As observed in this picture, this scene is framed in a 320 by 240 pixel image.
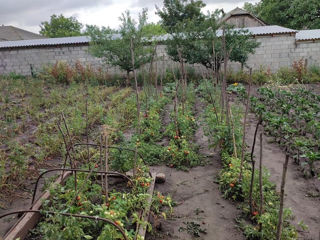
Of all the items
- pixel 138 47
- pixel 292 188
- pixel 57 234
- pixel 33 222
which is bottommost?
pixel 292 188

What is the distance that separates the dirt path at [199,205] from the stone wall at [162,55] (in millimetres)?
7763

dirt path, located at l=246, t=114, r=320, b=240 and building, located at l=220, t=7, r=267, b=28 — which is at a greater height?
building, located at l=220, t=7, r=267, b=28

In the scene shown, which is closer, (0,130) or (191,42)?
(0,130)

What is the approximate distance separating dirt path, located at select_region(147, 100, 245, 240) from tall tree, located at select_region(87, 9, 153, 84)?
693cm

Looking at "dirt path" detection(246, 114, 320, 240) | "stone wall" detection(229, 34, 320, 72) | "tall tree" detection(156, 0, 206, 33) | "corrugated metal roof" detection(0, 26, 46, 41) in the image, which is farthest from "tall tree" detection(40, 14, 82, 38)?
"dirt path" detection(246, 114, 320, 240)

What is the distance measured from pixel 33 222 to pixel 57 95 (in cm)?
589

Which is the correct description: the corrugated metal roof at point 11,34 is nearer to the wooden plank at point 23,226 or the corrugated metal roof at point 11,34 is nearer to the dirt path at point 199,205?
the dirt path at point 199,205

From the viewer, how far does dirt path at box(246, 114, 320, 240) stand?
101 inches

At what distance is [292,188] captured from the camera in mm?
3219

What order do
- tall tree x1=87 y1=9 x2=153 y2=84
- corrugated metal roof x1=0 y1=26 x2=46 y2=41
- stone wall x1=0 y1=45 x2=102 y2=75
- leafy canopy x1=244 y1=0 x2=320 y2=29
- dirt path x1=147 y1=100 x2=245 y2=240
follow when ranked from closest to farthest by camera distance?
dirt path x1=147 y1=100 x2=245 y2=240 < tall tree x1=87 y1=9 x2=153 y2=84 < stone wall x1=0 y1=45 x2=102 y2=75 < leafy canopy x1=244 y1=0 x2=320 y2=29 < corrugated metal roof x1=0 y1=26 x2=46 y2=41

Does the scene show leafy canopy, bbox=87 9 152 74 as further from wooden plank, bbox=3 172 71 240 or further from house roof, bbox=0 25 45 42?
house roof, bbox=0 25 45 42

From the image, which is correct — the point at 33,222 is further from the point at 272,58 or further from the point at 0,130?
the point at 272,58

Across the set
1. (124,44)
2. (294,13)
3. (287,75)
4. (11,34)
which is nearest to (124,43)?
(124,44)

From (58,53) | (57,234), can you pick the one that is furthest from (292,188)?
(58,53)
